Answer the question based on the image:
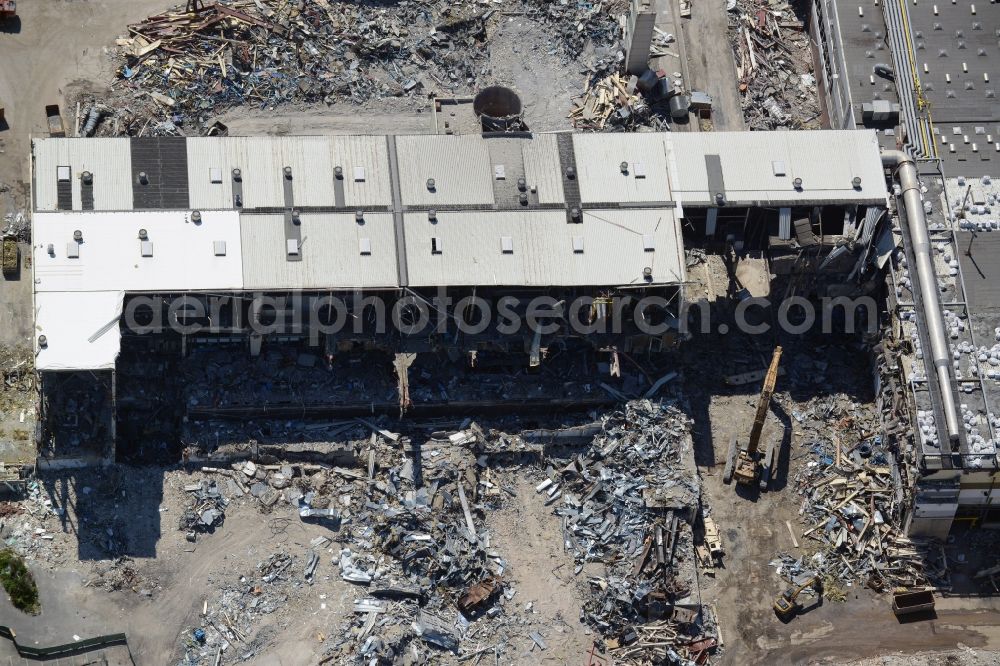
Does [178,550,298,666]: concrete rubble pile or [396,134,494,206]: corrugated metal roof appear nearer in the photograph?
[178,550,298,666]: concrete rubble pile

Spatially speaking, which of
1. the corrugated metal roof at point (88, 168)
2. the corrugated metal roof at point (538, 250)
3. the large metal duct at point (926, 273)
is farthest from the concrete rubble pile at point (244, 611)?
the large metal duct at point (926, 273)

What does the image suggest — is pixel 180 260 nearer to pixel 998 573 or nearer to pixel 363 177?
pixel 363 177

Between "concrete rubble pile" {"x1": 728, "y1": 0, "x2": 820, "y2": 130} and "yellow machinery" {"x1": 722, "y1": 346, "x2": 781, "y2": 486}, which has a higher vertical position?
"concrete rubble pile" {"x1": 728, "y1": 0, "x2": 820, "y2": 130}

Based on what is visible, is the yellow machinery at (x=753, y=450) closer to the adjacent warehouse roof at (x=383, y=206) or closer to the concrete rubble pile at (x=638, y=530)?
the concrete rubble pile at (x=638, y=530)

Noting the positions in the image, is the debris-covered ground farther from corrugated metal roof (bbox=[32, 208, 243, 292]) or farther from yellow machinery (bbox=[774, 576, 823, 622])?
yellow machinery (bbox=[774, 576, 823, 622])

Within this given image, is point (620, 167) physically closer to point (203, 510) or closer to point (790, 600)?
point (790, 600)

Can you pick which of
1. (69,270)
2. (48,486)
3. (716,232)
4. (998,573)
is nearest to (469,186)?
(716,232)

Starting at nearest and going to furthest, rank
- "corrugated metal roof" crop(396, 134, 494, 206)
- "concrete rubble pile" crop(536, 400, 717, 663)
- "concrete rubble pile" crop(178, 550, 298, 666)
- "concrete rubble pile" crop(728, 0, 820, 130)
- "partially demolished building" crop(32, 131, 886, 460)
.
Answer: "concrete rubble pile" crop(178, 550, 298, 666)
"concrete rubble pile" crop(536, 400, 717, 663)
"partially demolished building" crop(32, 131, 886, 460)
"corrugated metal roof" crop(396, 134, 494, 206)
"concrete rubble pile" crop(728, 0, 820, 130)

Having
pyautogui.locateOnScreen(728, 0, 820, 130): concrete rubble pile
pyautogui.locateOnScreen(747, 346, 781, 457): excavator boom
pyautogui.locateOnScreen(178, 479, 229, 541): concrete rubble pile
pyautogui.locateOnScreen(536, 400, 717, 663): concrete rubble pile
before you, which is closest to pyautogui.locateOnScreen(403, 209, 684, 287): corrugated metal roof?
pyautogui.locateOnScreen(747, 346, 781, 457): excavator boom
